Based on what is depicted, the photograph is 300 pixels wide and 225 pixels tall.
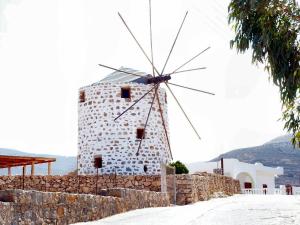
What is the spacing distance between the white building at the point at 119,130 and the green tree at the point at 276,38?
11.2 m

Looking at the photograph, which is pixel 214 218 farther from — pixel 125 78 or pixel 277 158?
pixel 277 158

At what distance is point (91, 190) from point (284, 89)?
1007 cm

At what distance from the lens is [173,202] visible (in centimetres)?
1723

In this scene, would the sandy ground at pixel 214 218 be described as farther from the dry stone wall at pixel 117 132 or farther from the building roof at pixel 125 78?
the building roof at pixel 125 78

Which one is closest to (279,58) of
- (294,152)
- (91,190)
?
(91,190)

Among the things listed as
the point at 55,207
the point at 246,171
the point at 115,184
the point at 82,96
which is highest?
the point at 82,96

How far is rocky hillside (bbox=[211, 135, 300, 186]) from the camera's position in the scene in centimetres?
4034

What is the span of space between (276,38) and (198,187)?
31.3ft

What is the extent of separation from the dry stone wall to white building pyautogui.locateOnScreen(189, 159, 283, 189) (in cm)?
749

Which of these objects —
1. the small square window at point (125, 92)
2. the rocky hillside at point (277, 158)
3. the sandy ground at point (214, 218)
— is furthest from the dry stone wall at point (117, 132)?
the rocky hillside at point (277, 158)

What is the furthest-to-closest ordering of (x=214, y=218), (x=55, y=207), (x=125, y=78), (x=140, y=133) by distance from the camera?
1. (x=125, y=78)
2. (x=140, y=133)
3. (x=214, y=218)
4. (x=55, y=207)

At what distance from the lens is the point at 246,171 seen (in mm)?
30297

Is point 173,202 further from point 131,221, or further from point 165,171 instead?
point 131,221

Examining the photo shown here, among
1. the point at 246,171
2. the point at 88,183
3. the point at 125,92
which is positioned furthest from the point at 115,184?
the point at 246,171
